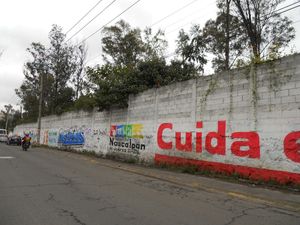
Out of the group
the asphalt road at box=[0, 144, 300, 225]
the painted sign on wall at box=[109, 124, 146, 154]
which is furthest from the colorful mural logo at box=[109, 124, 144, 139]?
the asphalt road at box=[0, 144, 300, 225]

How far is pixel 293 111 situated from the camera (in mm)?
11172

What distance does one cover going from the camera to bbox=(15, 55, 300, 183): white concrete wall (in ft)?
37.6

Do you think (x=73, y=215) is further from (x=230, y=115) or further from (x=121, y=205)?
(x=230, y=115)

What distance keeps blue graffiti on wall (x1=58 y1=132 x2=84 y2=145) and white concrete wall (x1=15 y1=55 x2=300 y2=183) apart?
753 centimetres

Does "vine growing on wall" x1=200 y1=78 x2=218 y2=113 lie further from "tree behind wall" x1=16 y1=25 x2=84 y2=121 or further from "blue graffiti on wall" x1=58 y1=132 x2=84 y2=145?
"tree behind wall" x1=16 y1=25 x2=84 y2=121

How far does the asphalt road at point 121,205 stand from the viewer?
6.84 m

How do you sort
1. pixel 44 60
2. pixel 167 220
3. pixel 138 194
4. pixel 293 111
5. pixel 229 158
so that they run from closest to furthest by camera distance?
pixel 167 220 → pixel 138 194 → pixel 293 111 → pixel 229 158 → pixel 44 60

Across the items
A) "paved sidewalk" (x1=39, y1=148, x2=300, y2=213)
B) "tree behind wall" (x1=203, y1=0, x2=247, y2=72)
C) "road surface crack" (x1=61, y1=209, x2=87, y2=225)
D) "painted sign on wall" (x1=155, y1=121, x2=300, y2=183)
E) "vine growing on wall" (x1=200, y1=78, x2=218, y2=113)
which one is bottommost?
"road surface crack" (x1=61, y1=209, x2=87, y2=225)

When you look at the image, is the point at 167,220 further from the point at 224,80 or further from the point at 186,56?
the point at 186,56

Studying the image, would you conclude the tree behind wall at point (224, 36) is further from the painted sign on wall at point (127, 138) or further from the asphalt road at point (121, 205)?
the asphalt road at point (121, 205)

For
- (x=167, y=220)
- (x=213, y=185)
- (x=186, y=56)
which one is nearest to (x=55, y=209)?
(x=167, y=220)

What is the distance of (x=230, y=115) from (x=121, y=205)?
6890mm

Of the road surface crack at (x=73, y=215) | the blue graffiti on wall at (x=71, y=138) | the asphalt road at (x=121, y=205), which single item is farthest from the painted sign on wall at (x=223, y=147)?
the blue graffiti on wall at (x=71, y=138)

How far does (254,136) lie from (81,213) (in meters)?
7.27
